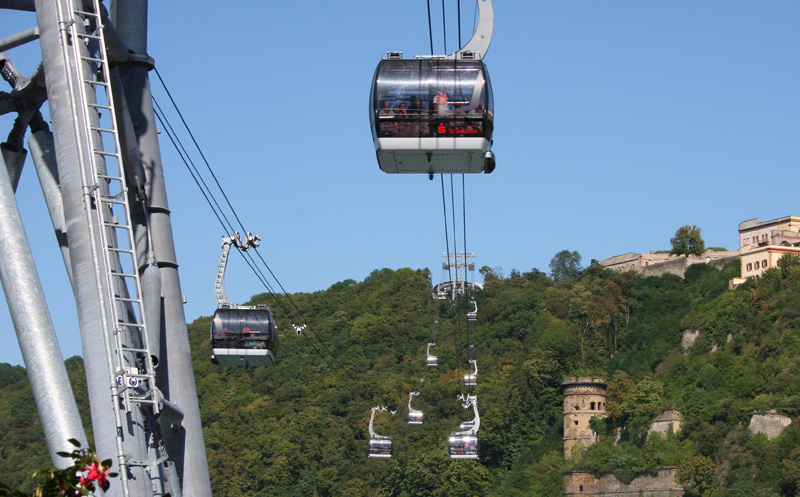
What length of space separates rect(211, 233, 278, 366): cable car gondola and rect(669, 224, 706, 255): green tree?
389ft

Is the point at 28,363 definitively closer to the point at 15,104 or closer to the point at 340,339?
the point at 15,104

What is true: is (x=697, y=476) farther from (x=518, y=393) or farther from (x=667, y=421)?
(x=518, y=393)

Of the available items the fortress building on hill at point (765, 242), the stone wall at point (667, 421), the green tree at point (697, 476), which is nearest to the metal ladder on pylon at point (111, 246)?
the green tree at point (697, 476)

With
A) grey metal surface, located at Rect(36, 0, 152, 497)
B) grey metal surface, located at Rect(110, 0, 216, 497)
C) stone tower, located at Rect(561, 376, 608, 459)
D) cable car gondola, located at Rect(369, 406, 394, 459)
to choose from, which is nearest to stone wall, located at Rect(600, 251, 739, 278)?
stone tower, located at Rect(561, 376, 608, 459)

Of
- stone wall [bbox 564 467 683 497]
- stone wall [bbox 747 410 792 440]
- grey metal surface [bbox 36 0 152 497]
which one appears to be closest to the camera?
grey metal surface [bbox 36 0 152 497]

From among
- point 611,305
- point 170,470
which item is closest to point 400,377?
point 611,305

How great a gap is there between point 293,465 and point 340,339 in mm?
31524

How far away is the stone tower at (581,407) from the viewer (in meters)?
114

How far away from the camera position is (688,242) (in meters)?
147

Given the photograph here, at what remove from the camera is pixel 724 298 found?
118750mm

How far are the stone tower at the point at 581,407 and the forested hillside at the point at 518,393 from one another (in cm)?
126

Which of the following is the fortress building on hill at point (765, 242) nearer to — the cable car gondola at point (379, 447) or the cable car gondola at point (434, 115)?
the cable car gondola at point (379, 447)

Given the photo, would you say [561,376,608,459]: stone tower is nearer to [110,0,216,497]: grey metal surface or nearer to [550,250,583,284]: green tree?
[550,250,583,284]: green tree

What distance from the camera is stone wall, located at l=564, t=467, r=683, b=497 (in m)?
Answer: 99.2
